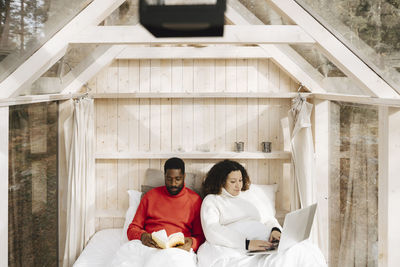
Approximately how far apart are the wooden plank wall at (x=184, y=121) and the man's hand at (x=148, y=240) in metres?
0.87

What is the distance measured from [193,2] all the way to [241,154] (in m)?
3.01

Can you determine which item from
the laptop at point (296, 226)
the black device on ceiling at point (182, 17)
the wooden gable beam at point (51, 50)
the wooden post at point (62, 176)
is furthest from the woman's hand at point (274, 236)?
the black device on ceiling at point (182, 17)

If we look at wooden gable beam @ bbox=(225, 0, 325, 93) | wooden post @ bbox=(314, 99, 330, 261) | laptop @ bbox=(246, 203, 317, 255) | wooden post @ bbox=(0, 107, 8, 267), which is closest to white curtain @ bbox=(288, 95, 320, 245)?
wooden post @ bbox=(314, 99, 330, 261)

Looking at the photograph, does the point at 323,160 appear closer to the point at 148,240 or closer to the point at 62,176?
the point at 148,240

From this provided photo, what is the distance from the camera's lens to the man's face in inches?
141

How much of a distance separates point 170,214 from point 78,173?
894 mm

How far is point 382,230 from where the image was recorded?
259 centimetres

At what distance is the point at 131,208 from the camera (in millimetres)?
3895

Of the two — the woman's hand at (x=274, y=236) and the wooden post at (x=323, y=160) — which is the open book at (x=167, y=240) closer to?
the woman's hand at (x=274, y=236)

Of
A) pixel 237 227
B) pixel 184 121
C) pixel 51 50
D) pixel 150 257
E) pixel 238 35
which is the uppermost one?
pixel 238 35

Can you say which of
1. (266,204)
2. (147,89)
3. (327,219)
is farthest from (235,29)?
(327,219)

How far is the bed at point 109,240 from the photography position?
10.8ft

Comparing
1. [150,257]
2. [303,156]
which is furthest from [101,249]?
[303,156]

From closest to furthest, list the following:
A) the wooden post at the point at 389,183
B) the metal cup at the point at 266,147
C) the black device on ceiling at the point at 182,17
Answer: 1. the black device on ceiling at the point at 182,17
2. the wooden post at the point at 389,183
3. the metal cup at the point at 266,147
